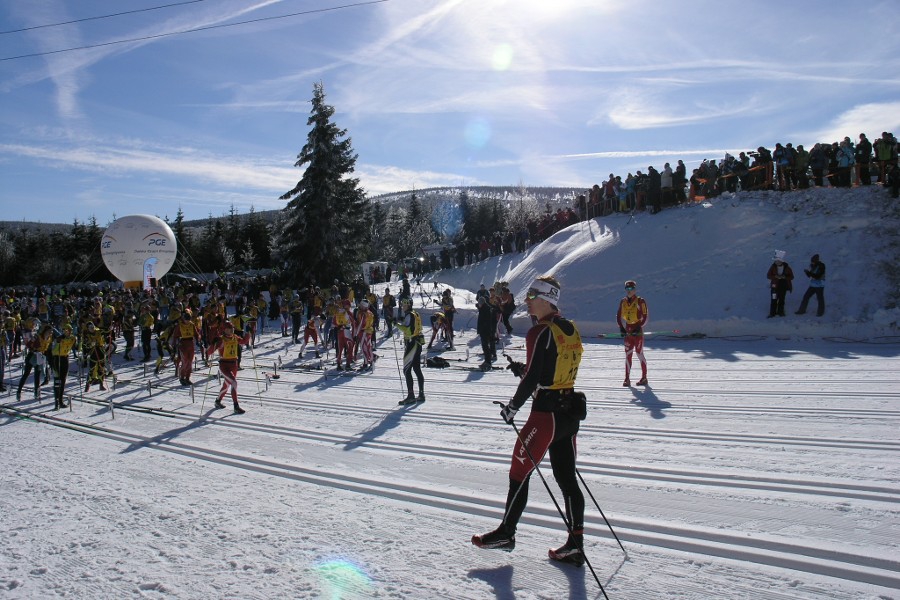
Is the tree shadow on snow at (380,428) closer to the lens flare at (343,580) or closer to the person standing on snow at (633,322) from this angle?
the lens flare at (343,580)

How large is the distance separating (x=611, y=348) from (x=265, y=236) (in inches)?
2093

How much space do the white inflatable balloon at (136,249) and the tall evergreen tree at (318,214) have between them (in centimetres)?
720

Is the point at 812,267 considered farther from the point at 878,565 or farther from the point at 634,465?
the point at 878,565

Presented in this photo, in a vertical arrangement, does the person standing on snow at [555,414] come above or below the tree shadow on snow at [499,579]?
above

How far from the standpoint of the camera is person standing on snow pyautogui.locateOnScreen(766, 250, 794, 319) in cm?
1568

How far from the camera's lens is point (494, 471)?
6512 mm

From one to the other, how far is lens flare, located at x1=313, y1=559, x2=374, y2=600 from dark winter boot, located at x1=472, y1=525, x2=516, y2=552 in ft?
2.92

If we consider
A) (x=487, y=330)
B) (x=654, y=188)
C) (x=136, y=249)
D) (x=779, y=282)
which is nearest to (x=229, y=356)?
(x=487, y=330)

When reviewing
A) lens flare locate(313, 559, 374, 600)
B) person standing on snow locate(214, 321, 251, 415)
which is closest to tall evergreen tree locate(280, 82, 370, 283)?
person standing on snow locate(214, 321, 251, 415)

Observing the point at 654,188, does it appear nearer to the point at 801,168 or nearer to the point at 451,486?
the point at 801,168

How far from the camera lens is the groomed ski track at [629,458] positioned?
4184mm

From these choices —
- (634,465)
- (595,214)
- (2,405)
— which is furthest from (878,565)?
(595,214)

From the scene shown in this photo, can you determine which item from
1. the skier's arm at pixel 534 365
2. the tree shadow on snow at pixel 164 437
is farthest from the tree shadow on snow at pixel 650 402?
the tree shadow on snow at pixel 164 437

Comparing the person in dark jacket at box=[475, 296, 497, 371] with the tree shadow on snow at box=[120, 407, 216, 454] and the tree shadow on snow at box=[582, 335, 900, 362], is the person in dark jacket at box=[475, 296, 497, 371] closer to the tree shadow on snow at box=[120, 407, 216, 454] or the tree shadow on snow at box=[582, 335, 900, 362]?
the tree shadow on snow at box=[582, 335, 900, 362]
